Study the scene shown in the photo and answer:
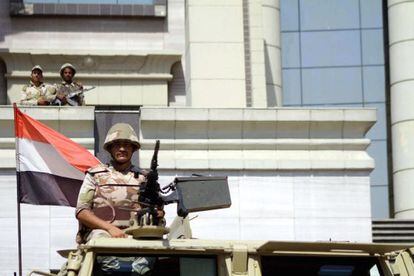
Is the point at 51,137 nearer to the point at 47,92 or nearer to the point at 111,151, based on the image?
the point at 47,92

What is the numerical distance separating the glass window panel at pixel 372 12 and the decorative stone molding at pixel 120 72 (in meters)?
5.97

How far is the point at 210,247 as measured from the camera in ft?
32.7

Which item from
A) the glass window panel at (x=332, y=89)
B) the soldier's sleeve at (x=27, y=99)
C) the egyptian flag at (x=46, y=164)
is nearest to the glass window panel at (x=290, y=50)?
the glass window panel at (x=332, y=89)

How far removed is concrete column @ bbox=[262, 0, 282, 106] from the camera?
3219 cm

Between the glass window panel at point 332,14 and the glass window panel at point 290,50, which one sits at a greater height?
the glass window panel at point 332,14

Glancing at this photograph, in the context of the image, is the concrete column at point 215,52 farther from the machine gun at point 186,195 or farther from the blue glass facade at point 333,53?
the machine gun at point 186,195

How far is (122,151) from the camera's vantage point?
37.6ft

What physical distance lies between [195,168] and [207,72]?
486cm

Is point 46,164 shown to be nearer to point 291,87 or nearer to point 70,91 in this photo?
point 70,91

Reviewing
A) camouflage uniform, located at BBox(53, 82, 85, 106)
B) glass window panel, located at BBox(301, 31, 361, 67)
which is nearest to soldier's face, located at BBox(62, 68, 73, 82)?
camouflage uniform, located at BBox(53, 82, 85, 106)

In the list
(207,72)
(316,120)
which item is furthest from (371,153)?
(316,120)

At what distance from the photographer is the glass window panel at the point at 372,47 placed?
33688 mm

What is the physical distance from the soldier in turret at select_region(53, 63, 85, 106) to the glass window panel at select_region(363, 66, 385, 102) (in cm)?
1075

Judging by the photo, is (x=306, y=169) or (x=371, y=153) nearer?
(x=306, y=169)
